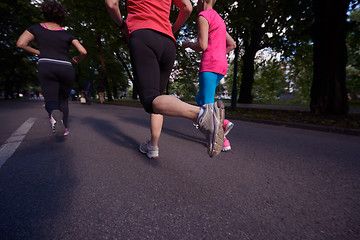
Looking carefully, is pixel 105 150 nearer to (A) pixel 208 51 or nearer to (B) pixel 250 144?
(A) pixel 208 51

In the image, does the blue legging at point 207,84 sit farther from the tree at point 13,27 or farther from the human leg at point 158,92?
the tree at point 13,27

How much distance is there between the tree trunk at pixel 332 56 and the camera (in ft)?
20.8

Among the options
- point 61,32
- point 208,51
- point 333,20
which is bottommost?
point 208,51

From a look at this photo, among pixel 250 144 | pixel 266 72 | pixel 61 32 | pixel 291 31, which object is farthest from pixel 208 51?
pixel 266 72

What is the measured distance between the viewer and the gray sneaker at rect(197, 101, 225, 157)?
1391 mm

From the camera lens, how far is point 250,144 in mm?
3039

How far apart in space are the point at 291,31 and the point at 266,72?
8621 mm

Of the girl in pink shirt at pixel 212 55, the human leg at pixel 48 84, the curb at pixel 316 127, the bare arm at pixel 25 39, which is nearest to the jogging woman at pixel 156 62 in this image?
the girl in pink shirt at pixel 212 55

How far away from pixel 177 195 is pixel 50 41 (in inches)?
114

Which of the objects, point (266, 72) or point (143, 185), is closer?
point (143, 185)

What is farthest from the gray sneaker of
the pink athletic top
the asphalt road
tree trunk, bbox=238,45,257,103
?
tree trunk, bbox=238,45,257,103

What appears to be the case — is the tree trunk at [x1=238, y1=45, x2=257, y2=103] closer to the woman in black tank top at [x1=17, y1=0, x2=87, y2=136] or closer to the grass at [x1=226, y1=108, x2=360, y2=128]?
the grass at [x1=226, y1=108, x2=360, y2=128]

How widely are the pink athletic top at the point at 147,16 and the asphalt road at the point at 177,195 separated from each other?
1449 mm

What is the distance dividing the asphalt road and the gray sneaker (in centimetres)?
39
